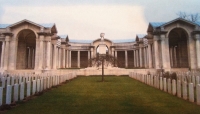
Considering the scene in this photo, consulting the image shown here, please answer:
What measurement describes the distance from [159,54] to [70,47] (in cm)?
2887

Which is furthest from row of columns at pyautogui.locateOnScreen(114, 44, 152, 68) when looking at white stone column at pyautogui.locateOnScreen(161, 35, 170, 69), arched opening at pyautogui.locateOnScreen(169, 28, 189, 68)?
white stone column at pyautogui.locateOnScreen(161, 35, 170, 69)

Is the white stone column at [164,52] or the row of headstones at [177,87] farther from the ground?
the white stone column at [164,52]

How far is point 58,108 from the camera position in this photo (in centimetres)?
677

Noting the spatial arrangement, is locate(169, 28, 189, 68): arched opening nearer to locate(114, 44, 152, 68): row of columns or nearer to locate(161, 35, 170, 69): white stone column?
locate(114, 44, 152, 68): row of columns

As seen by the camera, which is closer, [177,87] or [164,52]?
[177,87]

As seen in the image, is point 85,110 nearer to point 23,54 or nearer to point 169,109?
point 169,109

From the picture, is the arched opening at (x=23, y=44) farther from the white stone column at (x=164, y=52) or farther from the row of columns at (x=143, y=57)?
the row of columns at (x=143, y=57)

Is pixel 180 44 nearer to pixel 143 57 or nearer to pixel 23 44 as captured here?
pixel 143 57

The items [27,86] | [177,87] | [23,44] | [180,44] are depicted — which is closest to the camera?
[27,86]

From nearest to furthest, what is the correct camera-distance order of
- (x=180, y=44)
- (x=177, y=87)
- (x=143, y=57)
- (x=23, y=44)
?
1. (x=177, y=87)
2. (x=23, y=44)
3. (x=180, y=44)
4. (x=143, y=57)

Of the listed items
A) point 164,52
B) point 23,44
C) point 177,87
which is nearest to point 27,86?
point 177,87

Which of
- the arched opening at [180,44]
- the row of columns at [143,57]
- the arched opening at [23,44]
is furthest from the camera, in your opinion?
the row of columns at [143,57]

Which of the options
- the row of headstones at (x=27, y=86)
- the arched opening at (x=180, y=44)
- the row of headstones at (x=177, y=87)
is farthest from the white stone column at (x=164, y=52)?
the row of headstones at (x=27, y=86)

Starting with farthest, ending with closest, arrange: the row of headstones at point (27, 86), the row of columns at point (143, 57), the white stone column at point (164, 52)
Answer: the row of columns at point (143, 57)
the white stone column at point (164, 52)
the row of headstones at point (27, 86)
